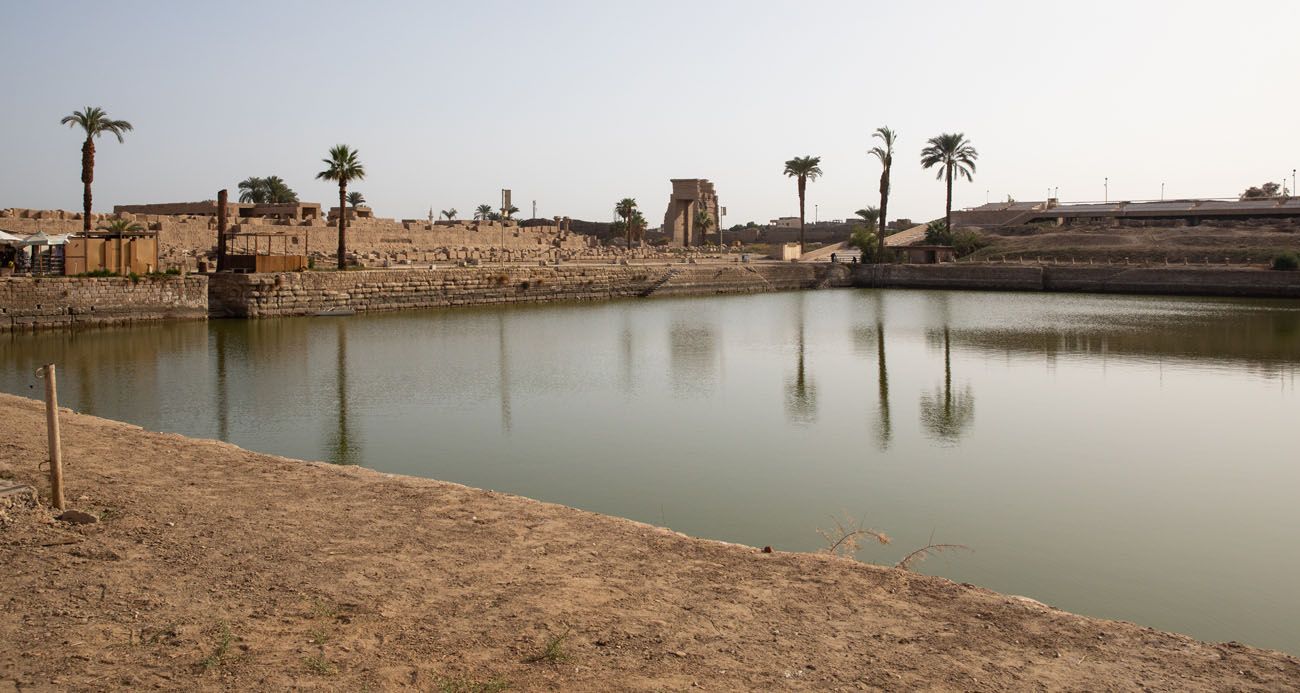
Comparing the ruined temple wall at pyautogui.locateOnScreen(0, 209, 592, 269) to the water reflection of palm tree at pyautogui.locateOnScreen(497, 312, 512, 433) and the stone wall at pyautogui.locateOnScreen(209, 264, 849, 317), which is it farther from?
the water reflection of palm tree at pyautogui.locateOnScreen(497, 312, 512, 433)

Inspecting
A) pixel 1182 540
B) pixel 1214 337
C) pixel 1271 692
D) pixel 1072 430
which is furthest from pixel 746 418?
pixel 1214 337

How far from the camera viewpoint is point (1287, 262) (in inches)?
1661

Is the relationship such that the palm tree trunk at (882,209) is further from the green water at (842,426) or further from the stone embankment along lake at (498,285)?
the green water at (842,426)

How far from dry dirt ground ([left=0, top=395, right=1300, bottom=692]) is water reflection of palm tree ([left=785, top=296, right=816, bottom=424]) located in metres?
7.72

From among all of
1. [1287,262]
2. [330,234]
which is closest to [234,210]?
[330,234]

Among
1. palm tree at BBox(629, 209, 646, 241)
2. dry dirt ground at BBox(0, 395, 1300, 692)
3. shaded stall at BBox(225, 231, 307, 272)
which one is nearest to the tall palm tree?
palm tree at BBox(629, 209, 646, 241)

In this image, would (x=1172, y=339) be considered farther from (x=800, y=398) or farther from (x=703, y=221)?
(x=703, y=221)

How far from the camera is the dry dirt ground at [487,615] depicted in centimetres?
482

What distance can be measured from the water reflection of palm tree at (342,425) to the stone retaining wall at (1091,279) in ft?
116

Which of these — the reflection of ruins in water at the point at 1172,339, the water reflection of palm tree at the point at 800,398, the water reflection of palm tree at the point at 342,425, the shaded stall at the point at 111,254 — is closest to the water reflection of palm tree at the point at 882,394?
the water reflection of palm tree at the point at 800,398

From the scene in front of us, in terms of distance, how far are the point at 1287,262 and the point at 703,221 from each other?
38.7 metres

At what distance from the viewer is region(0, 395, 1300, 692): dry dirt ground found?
482 cm

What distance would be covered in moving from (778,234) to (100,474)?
74.7 m

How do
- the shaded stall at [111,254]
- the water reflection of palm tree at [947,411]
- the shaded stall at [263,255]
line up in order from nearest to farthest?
the water reflection of palm tree at [947,411] < the shaded stall at [111,254] < the shaded stall at [263,255]
